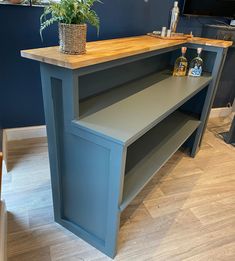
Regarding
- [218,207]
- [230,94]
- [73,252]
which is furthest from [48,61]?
[230,94]

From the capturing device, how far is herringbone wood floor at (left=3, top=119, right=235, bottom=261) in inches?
56.8

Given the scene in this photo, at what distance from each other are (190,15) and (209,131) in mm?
1357

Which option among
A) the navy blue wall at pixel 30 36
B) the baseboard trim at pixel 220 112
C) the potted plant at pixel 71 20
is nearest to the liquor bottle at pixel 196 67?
the navy blue wall at pixel 30 36

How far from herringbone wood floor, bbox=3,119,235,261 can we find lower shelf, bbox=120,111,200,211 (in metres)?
0.39

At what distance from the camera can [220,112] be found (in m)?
3.35

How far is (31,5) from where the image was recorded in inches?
76.2

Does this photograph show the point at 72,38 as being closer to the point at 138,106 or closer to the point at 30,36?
the point at 138,106

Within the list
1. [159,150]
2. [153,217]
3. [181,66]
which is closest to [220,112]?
[181,66]

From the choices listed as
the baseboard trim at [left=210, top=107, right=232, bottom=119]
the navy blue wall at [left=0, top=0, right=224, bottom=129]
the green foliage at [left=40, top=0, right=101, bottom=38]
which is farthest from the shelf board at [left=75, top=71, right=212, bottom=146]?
the baseboard trim at [left=210, top=107, right=232, bottom=119]

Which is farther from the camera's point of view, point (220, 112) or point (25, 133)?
point (220, 112)

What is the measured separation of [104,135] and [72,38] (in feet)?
1.54

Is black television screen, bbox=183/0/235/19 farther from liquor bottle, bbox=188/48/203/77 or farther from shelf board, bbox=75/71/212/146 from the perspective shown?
shelf board, bbox=75/71/212/146

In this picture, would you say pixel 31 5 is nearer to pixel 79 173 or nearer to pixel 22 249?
pixel 79 173

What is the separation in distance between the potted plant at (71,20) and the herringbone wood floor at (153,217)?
3.71ft
